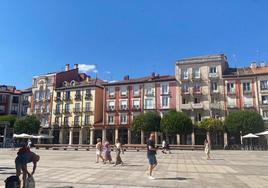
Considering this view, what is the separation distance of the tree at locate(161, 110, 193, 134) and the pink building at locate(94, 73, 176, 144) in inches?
252

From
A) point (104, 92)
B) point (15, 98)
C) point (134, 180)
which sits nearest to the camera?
point (134, 180)

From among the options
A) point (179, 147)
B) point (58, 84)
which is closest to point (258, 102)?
point (179, 147)

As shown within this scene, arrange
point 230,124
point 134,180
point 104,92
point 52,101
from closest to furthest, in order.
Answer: point 134,180 < point 230,124 < point 104,92 < point 52,101

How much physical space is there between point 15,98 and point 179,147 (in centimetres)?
5130

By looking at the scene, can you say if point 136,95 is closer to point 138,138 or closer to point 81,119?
point 138,138

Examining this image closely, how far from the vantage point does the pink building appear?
196ft

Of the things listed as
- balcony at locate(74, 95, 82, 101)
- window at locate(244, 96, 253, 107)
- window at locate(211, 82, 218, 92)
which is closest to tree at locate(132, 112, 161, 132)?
window at locate(211, 82, 218, 92)

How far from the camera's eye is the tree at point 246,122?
4803 centimetres

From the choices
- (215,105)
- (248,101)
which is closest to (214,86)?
(215,105)

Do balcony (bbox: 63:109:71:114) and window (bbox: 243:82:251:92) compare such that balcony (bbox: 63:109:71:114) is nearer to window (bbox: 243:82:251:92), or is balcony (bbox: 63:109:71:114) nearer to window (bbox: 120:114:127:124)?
window (bbox: 120:114:127:124)

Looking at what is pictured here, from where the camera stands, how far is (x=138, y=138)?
59.9 meters

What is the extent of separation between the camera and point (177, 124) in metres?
51.2

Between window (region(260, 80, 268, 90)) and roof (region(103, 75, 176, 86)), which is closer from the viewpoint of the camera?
window (region(260, 80, 268, 90))

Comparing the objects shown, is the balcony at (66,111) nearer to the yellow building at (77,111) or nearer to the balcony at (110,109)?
the yellow building at (77,111)
